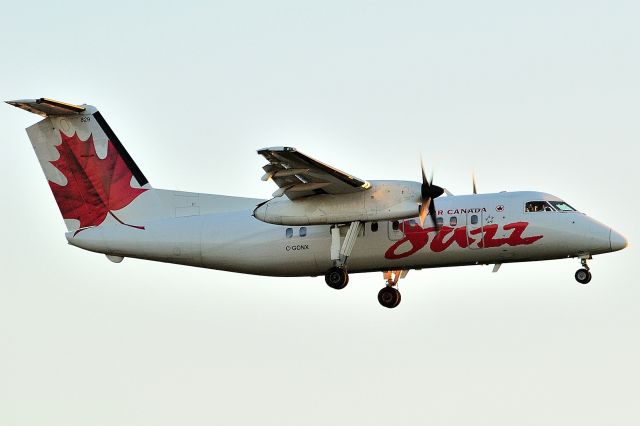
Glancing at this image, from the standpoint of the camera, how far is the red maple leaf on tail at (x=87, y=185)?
27.0m

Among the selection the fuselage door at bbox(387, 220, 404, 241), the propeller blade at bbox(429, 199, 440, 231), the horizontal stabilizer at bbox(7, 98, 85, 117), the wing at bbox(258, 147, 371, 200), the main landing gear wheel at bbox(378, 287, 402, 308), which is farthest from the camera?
the main landing gear wheel at bbox(378, 287, 402, 308)

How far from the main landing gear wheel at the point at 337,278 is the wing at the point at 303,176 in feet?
5.44

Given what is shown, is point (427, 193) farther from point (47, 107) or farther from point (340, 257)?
point (47, 107)

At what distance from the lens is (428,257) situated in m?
24.7

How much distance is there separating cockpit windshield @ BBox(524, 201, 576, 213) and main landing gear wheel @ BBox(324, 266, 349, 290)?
402 cm

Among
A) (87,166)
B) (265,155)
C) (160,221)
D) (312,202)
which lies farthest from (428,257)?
(87,166)

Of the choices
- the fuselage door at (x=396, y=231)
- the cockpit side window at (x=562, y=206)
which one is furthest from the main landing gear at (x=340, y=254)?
the cockpit side window at (x=562, y=206)

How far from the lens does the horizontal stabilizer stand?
2589 cm

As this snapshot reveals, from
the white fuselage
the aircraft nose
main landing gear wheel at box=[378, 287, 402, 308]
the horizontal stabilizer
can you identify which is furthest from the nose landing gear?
the horizontal stabilizer

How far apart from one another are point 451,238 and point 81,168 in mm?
8857

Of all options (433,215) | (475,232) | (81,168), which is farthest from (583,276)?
(81,168)

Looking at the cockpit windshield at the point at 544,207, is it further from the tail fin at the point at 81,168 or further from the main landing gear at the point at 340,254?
the tail fin at the point at 81,168

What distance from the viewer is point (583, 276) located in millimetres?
24453

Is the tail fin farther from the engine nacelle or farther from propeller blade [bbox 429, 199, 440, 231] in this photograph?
propeller blade [bbox 429, 199, 440, 231]
